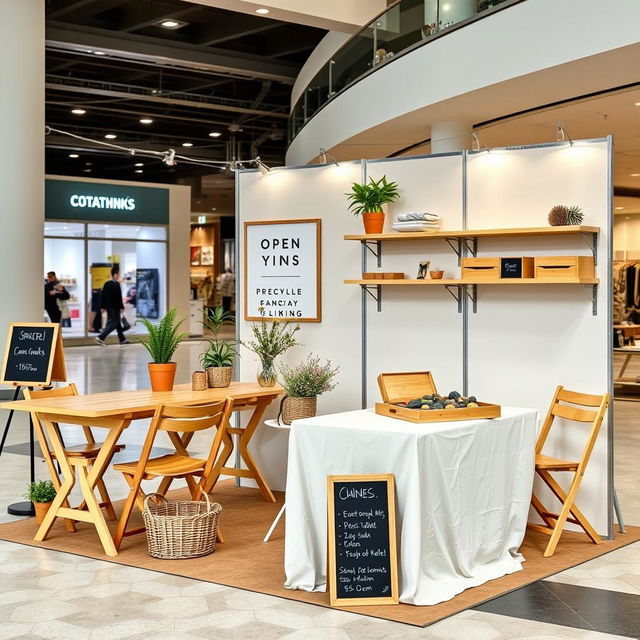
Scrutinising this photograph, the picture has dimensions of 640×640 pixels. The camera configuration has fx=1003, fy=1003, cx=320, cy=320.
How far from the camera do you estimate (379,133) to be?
12.3 metres

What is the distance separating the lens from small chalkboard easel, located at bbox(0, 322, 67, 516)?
6594 mm

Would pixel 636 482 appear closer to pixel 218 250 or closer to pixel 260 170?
pixel 260 170

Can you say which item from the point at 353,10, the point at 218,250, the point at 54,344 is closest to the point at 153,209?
the point at 353,10

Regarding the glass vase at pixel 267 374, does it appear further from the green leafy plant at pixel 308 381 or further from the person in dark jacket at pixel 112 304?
the person in dark jacket at pixel 112 304

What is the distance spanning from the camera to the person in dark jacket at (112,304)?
2058cm

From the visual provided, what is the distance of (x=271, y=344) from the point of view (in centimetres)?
675

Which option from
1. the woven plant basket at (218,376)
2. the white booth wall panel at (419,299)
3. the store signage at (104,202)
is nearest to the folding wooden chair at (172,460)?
the woven plant basket at (218,376)

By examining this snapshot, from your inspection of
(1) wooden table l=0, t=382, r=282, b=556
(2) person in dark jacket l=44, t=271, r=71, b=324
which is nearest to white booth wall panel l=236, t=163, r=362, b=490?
(1) wooden table l=0, t=382, r=282, b=556

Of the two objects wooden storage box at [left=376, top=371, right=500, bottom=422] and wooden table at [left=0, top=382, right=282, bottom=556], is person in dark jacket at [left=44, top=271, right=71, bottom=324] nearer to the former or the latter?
wooden table at [left=0, top=382, right=282, bottom=556]

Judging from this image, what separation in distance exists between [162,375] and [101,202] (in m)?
15.7

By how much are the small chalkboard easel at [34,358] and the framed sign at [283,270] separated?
1.35 metres

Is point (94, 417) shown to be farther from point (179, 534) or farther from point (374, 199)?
point (374, 199)

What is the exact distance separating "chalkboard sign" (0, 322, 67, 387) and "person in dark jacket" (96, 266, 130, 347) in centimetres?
1379

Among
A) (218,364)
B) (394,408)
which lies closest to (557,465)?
(394,408)
